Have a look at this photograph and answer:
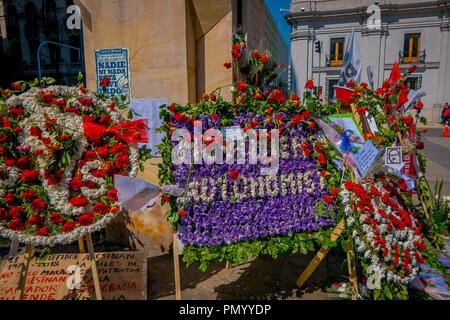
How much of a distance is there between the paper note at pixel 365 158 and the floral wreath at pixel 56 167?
1804mm

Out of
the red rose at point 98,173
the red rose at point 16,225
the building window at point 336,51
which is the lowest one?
the red rose at point 16,225

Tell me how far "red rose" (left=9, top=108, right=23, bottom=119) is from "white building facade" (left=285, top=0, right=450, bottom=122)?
2216 centimetres

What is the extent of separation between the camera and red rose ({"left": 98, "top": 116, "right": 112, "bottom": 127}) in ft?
7.80

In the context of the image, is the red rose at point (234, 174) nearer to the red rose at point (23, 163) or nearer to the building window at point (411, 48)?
the red rose at point (23, 163)

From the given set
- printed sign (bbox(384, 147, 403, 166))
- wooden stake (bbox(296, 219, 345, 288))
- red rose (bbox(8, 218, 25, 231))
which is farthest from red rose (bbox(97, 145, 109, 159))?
printed sign (bbox(384, 147, 403, 166))

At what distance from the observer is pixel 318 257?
2838 mm

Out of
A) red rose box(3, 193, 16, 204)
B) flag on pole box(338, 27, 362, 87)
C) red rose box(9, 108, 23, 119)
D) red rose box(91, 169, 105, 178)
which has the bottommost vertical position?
red rose box(3, 193, 16, 204)

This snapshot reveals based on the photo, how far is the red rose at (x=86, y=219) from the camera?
2182mm

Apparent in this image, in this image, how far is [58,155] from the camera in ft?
7.23

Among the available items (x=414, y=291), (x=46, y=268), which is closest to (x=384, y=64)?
(x=414, y=291)

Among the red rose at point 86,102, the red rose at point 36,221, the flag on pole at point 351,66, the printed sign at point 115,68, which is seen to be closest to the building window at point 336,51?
the flag on pole at point 351,66

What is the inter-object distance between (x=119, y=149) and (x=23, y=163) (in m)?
0.65

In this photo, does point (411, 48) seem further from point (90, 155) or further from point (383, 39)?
point (90, 155)

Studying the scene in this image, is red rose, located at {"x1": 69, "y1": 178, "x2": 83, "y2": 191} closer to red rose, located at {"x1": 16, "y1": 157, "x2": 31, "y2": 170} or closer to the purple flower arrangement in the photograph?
red rose, located at {"x1": 16, "y1": 157, "x2": 31, "y2": 170}
